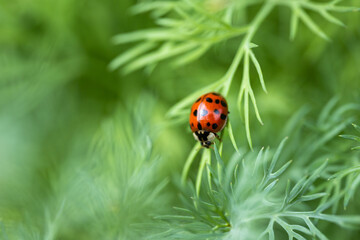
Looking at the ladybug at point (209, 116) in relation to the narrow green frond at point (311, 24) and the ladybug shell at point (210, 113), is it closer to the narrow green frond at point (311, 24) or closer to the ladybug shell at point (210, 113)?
the ladybug shell at point (210, 113)

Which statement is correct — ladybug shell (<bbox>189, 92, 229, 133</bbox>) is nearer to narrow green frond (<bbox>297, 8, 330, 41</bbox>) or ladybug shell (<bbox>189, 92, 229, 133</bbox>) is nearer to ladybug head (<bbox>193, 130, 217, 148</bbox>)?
ladybug head (<bbox>193, 130, 217, 148</bbox>)

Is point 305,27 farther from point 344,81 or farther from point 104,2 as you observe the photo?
point 104,2

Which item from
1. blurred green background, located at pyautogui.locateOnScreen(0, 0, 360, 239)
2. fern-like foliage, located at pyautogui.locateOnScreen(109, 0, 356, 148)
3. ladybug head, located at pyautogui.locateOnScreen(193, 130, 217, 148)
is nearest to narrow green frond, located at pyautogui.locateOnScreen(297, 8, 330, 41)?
fern-like foliage, located at pyautogui.locateOnScreen(109, 0, 356, 148)

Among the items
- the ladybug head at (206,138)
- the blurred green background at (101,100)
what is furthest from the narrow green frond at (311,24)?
the ladybug head at (206,138)

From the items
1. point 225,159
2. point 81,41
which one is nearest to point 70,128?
point 81,41

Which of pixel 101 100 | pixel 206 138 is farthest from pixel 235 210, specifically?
pixel 101 100

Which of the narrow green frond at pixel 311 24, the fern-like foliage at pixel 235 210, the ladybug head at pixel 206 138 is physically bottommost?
the fern-like foliage at pixel 235 210

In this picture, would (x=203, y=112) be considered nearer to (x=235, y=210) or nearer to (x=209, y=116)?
(x=209, y=116)
